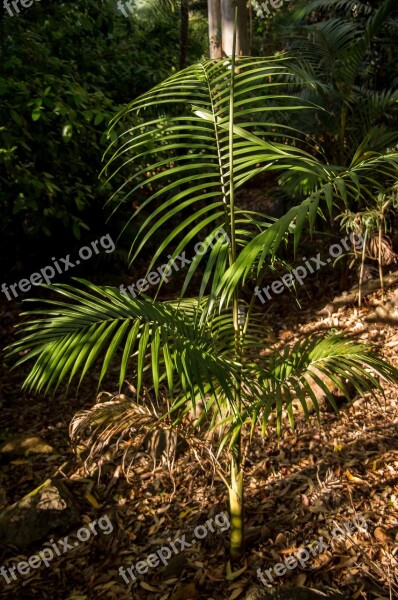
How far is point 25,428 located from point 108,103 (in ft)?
7.62

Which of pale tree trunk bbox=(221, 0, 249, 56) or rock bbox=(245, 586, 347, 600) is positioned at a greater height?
pale tree trunk bbox=(221, 0, 249, 56)

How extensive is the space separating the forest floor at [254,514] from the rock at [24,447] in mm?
50

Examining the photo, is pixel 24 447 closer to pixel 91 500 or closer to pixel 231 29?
pixel 91 500

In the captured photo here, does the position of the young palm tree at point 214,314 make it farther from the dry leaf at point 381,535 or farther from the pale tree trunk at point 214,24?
the pale tree trunk at point 214,24

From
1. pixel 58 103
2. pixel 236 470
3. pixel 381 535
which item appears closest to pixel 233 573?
pixel 236 470

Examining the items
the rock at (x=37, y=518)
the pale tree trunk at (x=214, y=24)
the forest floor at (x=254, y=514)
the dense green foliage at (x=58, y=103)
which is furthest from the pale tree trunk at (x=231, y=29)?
the rock at (x=37, y=518)

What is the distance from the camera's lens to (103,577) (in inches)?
105

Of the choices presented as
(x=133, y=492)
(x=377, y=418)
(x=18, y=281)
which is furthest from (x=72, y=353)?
(x=18, y=281)

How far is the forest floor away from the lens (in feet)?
7.82

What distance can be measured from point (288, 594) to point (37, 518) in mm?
1451

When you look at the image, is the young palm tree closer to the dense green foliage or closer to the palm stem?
the palm stem

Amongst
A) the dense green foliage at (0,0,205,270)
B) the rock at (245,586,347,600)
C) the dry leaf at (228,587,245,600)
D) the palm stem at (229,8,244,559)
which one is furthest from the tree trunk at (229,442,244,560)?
the dense green foliage at (0,0,205,270)

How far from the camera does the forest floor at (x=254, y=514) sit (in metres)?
2.38

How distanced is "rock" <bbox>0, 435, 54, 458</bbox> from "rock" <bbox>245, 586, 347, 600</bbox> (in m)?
1.99
